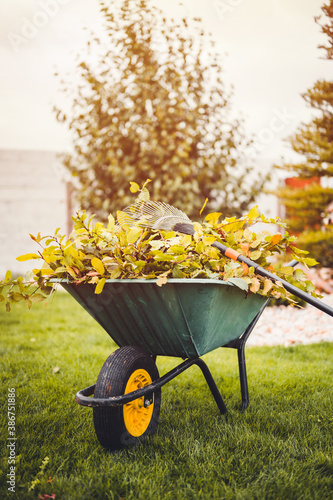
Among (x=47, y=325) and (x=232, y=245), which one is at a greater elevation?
(x=232, y=245)

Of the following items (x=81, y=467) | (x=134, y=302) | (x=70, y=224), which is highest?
(x=70, y=224)

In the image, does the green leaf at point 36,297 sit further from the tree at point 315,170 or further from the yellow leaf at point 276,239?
the tree at point 315,170

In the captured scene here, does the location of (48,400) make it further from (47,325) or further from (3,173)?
(3,173)

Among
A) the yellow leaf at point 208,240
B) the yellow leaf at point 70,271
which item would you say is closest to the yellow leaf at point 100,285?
the yellow leaf at point 70,271

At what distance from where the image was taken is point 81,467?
130 centimetres

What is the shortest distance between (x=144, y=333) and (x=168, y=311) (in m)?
0.20

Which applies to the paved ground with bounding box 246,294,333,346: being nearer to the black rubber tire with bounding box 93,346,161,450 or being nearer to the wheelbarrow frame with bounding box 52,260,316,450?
the wheelbarrow frame with bounding box 52,260,316,450

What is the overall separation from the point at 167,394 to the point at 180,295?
0.94 metres

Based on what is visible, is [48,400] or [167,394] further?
[167,394]

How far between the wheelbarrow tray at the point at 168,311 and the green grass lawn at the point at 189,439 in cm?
35

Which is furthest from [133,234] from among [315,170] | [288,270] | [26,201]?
[26,201]

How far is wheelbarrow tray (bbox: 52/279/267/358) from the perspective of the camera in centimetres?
127

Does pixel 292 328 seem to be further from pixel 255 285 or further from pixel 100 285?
pixel 100 285

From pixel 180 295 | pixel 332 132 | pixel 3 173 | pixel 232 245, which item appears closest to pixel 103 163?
pixel 332 132
